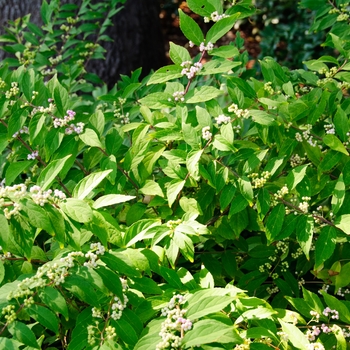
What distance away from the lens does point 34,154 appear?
86.4 inches

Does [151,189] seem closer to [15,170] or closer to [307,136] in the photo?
[15,170]

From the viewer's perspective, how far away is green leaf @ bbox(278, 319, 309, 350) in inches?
61.9

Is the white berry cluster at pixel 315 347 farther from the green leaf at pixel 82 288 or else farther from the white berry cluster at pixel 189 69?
the white berry cluster at pixel 189 69

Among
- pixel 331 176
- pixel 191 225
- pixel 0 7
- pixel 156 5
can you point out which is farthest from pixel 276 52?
pixel 191 225

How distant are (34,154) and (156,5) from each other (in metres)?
5.02

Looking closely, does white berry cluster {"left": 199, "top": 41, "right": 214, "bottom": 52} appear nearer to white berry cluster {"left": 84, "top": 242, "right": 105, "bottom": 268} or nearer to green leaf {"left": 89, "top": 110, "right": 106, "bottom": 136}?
green leaf {"left": 89, "top": 110, "right": 106, "bottom": 136}

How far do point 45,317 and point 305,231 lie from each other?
99 centimetres

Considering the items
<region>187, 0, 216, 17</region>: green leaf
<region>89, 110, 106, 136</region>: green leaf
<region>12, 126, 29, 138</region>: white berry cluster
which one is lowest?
<region>12, 126, 29, 138</region>: white berry cluster

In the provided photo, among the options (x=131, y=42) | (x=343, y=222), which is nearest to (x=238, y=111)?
(x=343, y=222)

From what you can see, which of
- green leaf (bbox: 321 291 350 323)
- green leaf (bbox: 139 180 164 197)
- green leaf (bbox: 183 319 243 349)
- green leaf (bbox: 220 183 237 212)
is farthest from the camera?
green leaf (bbox: 139 180 164 197)

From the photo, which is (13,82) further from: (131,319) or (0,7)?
(0,7)

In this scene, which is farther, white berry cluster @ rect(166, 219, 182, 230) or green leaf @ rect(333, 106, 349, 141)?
green leaf @ rect(333, 106, 349, 141)

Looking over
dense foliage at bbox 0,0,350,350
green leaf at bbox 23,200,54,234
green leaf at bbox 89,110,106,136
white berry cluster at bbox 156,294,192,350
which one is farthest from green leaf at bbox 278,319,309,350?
green leaf at bbox 89,110,106,136

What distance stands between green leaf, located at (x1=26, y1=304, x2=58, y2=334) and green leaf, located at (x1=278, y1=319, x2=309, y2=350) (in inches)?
29.2
